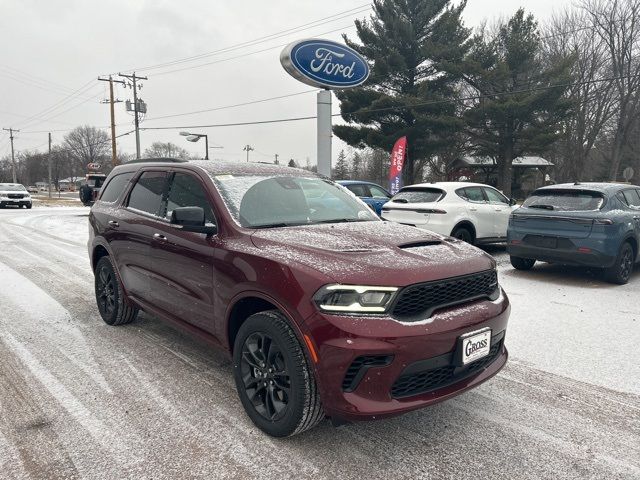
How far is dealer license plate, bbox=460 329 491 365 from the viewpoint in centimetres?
257

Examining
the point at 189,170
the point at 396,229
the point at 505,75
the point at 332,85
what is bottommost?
the point at 396,229

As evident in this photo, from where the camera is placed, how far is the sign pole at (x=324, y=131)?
9875mm

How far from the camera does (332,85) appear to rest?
9938mm

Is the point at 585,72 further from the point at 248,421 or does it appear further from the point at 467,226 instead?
the point at 248,421

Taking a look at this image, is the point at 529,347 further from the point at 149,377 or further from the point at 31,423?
the point at 31,423

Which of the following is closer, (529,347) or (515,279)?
(529,347)

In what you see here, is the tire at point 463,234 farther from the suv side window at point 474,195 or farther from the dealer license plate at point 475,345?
the dealer license plate at point 475,345

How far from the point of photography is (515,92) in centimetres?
2502

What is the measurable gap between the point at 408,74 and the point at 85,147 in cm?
8451

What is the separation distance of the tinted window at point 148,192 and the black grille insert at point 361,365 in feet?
7.97

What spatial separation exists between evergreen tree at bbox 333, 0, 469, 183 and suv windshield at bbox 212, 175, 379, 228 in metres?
23.6

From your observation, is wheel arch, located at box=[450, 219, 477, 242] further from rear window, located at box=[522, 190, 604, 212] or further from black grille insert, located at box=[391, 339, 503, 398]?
black grille insert, located at box=[391, 339, 503, 398]

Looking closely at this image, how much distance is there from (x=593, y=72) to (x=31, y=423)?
34894 mm

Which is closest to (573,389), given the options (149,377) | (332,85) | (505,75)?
(149,377)
